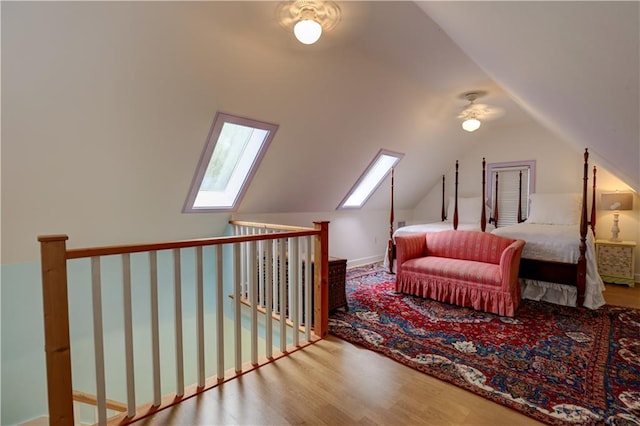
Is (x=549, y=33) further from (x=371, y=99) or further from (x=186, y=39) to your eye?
(x=371, y=99)

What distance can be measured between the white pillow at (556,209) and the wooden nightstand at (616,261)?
471 mm

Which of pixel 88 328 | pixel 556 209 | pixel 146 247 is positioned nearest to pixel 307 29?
pixel 146 247

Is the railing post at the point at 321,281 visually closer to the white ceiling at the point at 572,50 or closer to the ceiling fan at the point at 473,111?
the white ceiling at the point at 572,50

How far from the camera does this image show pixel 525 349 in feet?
7.62

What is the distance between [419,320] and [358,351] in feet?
2.86

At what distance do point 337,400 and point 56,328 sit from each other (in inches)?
57.1

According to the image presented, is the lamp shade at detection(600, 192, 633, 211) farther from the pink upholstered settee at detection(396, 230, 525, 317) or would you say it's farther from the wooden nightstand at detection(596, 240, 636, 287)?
the pink upholstered settee at detection(396, 230, 525, 317)

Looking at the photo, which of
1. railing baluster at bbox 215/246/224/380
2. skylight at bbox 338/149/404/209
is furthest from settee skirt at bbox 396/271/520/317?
railing baluster at bbox 215/246/224/380

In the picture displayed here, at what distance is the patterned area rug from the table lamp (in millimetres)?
1752

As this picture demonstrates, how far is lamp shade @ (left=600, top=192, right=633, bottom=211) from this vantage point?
412 centimetres

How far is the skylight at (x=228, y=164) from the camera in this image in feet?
10.3

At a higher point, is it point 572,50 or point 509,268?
point 572,50

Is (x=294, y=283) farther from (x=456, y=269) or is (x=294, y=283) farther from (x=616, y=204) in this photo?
(x=616, y=204)

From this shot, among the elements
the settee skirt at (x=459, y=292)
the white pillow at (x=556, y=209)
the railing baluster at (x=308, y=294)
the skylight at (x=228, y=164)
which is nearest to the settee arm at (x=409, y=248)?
the settee skirt at (x=459, y=292)
